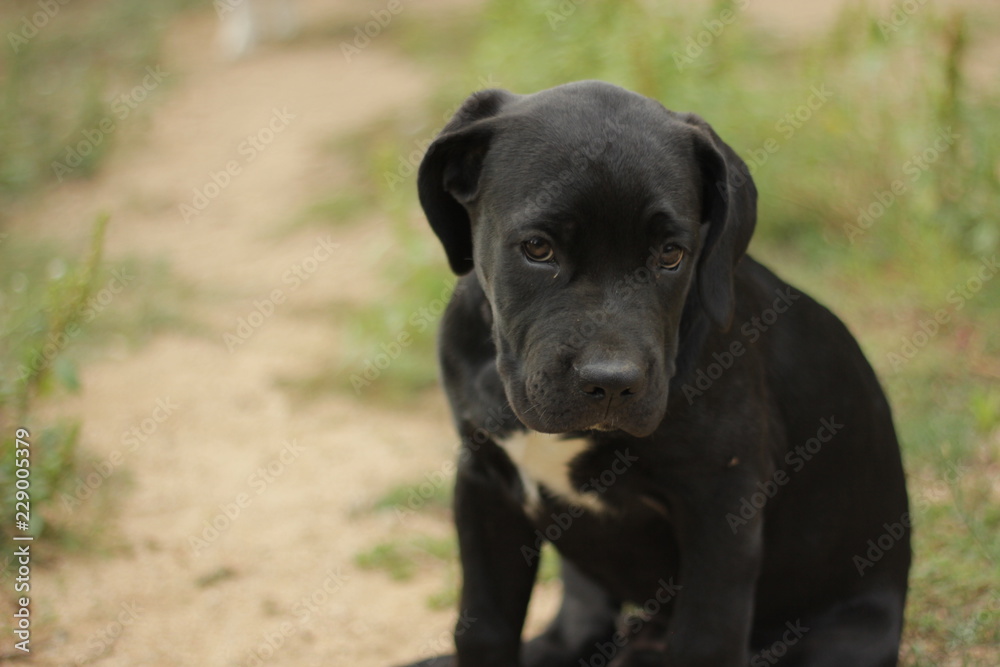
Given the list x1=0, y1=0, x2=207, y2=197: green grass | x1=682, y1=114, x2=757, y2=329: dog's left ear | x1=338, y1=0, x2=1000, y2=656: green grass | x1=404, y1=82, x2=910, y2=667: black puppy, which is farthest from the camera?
x1=0, y1=0, x2=207, y2=197: green grass

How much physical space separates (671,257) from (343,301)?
464cm

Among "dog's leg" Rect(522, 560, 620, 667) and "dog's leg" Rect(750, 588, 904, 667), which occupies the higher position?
"dog's leg" Rect(750, 588, 904, 667)

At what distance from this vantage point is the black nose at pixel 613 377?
2.49m

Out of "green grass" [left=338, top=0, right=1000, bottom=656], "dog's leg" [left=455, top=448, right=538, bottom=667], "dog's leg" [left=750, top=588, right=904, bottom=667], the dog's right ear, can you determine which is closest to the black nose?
the dog's right ear

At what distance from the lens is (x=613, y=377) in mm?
2486

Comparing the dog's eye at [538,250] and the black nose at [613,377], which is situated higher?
the dog's eye at [538,250]

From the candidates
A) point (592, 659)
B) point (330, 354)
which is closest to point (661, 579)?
point (592, 659)

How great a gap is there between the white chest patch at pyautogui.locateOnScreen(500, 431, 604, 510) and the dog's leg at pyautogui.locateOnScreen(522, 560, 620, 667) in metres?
0.75

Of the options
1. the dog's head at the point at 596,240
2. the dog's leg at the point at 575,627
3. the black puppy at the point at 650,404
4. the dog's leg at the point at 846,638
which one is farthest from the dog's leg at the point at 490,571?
the dog's leg at the point at 846,638

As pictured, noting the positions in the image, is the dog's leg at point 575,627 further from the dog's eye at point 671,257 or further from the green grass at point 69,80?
the green grass at point 69,80

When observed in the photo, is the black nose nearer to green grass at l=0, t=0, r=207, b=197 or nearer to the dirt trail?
the dirt trail

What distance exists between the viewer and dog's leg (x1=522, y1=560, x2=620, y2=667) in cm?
363

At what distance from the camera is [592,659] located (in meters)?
3.66

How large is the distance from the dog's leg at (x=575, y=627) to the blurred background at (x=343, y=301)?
0.58 metres
